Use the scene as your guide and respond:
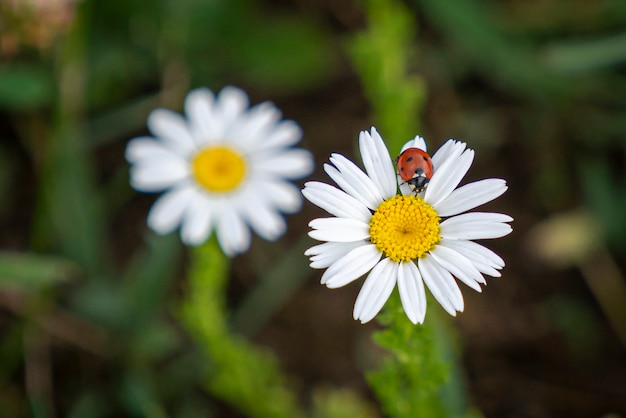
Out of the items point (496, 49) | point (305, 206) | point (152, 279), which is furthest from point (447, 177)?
point (496, 49)

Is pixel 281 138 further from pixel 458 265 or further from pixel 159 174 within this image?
pixel 458 265

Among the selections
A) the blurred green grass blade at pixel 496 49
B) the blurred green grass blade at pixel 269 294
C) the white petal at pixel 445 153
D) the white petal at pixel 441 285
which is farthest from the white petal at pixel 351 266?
the blurred green grass blade at pixel 496 49

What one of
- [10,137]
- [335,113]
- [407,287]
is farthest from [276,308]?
[407,287]

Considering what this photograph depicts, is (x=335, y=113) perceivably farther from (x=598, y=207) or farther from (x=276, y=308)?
(x=598, y=207)

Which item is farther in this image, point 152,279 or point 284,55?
point 284,55

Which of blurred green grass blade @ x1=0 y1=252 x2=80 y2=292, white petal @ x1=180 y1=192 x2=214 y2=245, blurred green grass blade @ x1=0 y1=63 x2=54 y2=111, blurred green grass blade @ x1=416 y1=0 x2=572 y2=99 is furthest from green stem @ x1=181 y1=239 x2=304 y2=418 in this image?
blurred green grass blade @ x1=416 y1=0 x2=572 y2=99

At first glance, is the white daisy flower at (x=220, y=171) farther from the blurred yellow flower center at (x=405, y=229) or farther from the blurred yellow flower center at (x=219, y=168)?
the blurred yellow flower center at (x=405, y=229)
